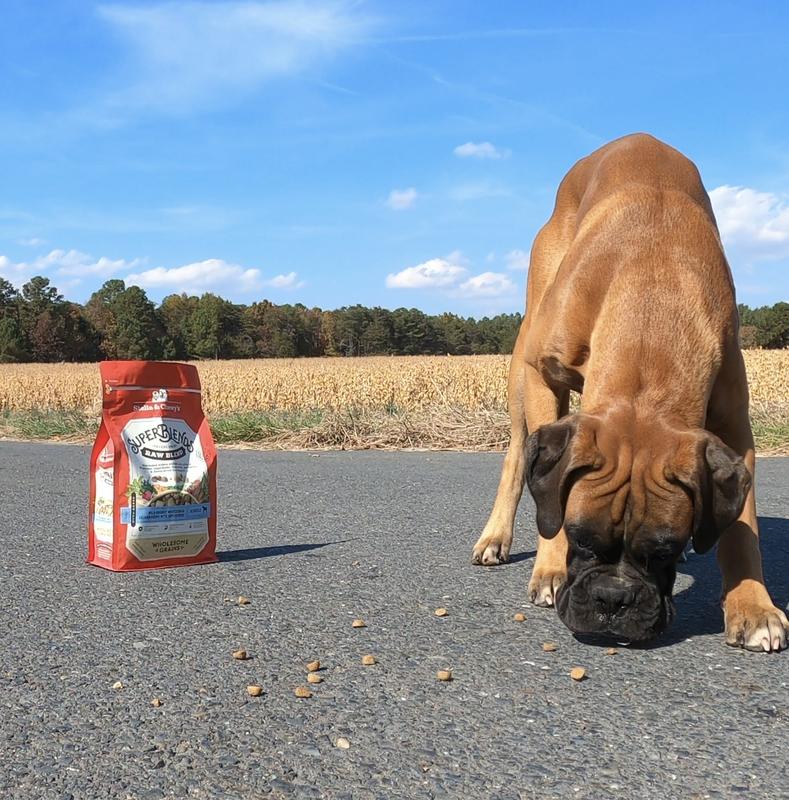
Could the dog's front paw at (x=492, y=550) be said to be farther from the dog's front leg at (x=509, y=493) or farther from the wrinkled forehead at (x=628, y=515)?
the wrinkled forehead at (x=628, y=515)

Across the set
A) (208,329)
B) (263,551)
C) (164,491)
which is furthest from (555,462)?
(208,329)

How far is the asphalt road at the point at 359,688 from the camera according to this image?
2.04m

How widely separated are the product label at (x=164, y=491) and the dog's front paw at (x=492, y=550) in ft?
4.30

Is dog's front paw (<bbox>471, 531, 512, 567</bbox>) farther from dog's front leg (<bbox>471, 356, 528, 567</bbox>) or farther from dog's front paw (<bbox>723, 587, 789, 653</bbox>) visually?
dog's front paw (<bbox>723, 587, 789, 653</bbox>)

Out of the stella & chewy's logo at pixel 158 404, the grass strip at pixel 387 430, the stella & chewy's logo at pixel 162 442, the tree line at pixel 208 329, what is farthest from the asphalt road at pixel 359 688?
the tree line at pixel 208 329

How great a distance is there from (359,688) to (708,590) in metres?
1.89

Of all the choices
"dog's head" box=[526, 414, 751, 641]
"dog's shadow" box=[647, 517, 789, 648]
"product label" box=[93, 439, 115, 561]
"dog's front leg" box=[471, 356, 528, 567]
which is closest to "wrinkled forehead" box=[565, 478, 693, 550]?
"dog's head" box=[526, 414, 751, 641]

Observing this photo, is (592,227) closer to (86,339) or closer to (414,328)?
(86,339)

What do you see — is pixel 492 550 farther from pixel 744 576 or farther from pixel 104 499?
pixel 104 499

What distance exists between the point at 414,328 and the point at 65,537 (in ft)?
285

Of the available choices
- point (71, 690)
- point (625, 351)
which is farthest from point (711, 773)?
point (71, 690)

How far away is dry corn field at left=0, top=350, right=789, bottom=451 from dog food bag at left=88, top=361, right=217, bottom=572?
6.42m

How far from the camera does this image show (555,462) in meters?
2.92

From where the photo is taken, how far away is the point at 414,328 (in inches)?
3602
